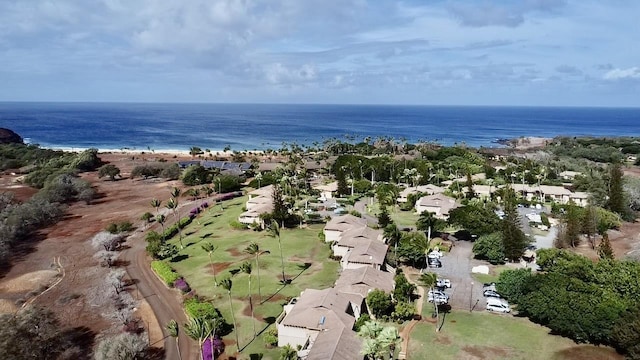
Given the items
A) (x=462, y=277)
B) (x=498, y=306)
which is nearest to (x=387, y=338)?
(x=498, y=306)

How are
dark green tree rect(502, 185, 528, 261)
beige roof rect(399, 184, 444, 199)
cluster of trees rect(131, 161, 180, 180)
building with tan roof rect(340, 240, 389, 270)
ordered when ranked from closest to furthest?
building with tan roof rect(340, 240, 389, 270) < dark green tree rect(502, 185, 528, 261) < beige roof rect(399, 184, 444, 199) < cluster of trees rect(131, 161, 180, 180)

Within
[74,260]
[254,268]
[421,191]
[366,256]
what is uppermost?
[421,191]

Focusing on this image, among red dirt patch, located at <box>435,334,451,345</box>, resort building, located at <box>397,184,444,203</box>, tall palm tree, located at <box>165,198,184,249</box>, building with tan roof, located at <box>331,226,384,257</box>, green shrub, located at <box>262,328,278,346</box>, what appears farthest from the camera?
resort building, located at <box>397,184,444,203</box>

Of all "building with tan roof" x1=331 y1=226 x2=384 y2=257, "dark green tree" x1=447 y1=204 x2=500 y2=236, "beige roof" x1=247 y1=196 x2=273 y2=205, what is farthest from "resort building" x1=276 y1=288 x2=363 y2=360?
"beige roof" x1=247 y1=196 x2=273 y2=205

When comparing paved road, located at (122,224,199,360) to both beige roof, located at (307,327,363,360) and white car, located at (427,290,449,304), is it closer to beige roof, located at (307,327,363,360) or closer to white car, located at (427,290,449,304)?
beige roof, located at (307,327,363,360)

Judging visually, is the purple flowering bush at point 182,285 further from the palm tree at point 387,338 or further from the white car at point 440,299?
the palm tree at point 387,338

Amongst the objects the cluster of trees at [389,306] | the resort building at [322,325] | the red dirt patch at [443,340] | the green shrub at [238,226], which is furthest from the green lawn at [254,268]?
the red dirt patch at [443,340]

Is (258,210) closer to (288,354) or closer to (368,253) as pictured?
(368,253)
